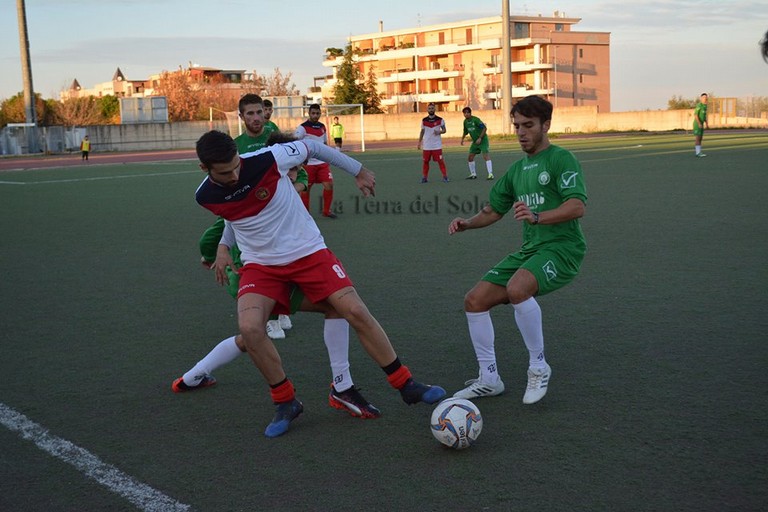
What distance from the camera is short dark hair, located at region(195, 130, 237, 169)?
4.42 m

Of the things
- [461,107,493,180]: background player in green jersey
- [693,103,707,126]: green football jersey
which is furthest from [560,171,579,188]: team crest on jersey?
[693,103,707,126]: green football jersey

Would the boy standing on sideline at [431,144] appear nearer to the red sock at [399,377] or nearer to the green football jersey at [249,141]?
the green football jersey at [249,141]

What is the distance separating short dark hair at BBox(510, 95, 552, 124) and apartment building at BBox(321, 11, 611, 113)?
8558 cm

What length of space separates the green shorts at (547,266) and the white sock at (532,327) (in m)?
0.11

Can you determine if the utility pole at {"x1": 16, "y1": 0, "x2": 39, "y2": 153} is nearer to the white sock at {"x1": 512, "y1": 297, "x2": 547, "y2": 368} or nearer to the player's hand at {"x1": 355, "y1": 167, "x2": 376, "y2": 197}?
the player's hand at {"x1": 355, "y1": 167, "x2": 376, "y2": 197}

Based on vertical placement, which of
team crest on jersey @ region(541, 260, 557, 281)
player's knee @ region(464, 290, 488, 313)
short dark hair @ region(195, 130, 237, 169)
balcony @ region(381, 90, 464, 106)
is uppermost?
balcony @ region(381, 90, 464, 106)

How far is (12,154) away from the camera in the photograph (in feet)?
176

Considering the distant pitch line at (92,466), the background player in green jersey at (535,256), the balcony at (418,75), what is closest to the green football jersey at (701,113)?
the background player in green jersey at (535,256)

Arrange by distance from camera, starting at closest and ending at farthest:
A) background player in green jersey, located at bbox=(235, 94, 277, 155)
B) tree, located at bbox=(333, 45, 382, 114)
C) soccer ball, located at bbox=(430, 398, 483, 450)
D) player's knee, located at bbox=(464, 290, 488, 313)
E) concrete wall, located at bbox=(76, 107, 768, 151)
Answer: soccer ball, located at bbox=(430, 398, 483, 450) → player's knee, located at bbox=(464, 290, 488, 313) → background player in green jersey, located at bbox=(235, 94, 277, 155) → concrete wall, located at bbox=(76, 107, 768, 151) → tree, located at bbox=(333, 45, 382, 114)

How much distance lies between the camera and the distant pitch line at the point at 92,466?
370 cm

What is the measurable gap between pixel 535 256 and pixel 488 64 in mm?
90523

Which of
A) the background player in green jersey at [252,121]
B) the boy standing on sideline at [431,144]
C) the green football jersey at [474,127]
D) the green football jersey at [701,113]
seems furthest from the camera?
the green football jersey at [701,113]

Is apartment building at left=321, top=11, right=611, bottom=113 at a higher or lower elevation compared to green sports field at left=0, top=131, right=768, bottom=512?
higher

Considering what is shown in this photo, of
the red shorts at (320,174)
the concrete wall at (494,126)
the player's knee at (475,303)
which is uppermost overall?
the concrete wall at (494,126)
